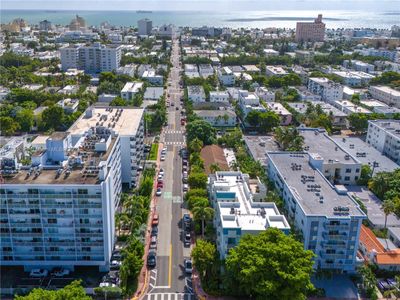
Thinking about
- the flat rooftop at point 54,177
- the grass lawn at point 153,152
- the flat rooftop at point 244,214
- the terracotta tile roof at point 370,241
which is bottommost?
the terracotta tile roof at point 370,241

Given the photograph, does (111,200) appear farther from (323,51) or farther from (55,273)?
(323,51)

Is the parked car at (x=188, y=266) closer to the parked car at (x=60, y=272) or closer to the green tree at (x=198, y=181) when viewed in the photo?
the parked car at (x=60, y=272)

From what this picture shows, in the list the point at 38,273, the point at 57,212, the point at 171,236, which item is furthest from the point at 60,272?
the point at 171,236

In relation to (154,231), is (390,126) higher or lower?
higher

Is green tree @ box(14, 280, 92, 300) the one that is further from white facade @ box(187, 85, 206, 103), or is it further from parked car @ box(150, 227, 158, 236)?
white facade @ box(187, 85, 206, 103)

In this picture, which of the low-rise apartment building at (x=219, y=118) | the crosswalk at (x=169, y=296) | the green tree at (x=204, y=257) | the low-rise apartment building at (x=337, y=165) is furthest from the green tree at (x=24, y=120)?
the crosswalk at (x=169, y=296)

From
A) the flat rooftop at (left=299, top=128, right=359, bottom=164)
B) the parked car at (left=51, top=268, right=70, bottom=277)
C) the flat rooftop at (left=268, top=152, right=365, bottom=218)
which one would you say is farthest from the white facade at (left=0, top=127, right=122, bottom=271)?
the flat rooftop at (left=299, top=128, right=359, bottom=164)

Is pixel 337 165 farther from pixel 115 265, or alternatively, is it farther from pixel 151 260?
pixel 115 265
